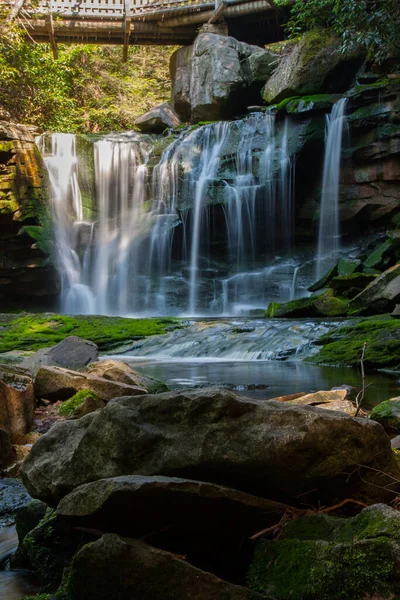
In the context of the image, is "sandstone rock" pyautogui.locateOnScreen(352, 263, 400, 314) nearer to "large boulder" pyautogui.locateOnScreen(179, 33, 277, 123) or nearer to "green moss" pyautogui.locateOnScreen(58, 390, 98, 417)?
"green moss" pyautogui.locateOnScreen(58, 390, 98, 417)

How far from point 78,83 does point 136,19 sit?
6295 mm

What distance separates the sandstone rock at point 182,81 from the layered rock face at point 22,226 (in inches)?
369

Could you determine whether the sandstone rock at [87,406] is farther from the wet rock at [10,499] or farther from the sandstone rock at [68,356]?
the sandstone rock at [68,356]

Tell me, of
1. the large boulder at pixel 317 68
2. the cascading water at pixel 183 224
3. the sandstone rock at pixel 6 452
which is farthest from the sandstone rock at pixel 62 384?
the large boulder at pixel 317 68

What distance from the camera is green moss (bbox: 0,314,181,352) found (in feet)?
47.5

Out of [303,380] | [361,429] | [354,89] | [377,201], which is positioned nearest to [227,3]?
[354,89]

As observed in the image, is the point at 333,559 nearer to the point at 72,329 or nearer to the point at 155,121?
the point at 72,329

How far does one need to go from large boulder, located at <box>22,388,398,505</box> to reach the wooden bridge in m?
27.0

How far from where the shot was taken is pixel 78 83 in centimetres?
3319

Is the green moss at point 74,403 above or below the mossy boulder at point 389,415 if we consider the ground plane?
below

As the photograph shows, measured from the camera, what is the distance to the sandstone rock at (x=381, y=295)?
14047 mm

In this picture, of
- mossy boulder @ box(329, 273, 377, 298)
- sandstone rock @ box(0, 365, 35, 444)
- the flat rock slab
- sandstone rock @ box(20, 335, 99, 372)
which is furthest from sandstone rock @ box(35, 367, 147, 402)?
mossy boulder @ box(329, 273, 377, 298)

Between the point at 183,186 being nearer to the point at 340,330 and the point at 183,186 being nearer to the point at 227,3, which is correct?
the point at 227,3

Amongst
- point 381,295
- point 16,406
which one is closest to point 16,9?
point 381,295
